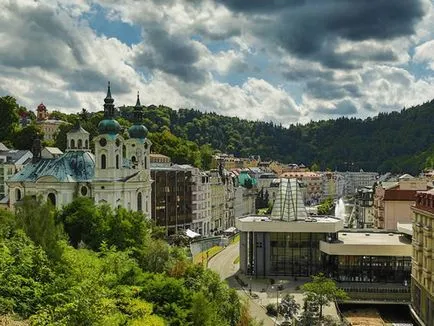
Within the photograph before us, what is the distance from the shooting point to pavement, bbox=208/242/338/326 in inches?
2244

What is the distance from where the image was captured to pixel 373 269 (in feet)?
226

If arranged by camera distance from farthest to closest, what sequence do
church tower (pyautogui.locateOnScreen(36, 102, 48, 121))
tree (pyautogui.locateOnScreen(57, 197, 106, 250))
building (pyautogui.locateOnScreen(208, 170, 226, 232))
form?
church tower (pyautogui.locateOnScreen(36, 102, 48, 121)) → building (pyautogui.locateOnScreen(208, 170, 226, 232)) → tree (pyautogui.locateOnScreen(57, 197, 106, 250))

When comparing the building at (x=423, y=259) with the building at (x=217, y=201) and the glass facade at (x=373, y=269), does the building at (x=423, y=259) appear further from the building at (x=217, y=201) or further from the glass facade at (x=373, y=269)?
the building at (x=217, y=201)

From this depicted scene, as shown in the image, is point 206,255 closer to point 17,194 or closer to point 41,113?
point 17,194

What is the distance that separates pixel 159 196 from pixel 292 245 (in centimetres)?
3072

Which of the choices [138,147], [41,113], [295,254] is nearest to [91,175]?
[138,147]

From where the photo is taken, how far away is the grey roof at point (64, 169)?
77188 mm

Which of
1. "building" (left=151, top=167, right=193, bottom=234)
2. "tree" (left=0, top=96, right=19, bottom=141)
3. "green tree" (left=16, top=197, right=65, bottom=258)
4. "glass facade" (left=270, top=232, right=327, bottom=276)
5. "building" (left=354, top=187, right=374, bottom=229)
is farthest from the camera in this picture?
"building" (left=354, top=187, right=374, bottom=229)

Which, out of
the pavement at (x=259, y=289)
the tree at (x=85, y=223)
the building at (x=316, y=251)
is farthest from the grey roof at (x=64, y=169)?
the building at (x=316, y=251)

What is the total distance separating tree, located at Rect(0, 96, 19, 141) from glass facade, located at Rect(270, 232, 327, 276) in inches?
2520

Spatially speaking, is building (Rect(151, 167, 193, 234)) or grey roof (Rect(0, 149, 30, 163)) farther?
grey roof (Rect(0, 149, 30, 163))

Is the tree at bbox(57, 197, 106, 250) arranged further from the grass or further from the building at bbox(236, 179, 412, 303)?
the grass

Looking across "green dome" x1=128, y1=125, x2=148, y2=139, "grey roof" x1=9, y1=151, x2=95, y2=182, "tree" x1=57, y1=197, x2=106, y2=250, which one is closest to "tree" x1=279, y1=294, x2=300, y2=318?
"tree" x1=57, y1=197, x2=106, y2=250

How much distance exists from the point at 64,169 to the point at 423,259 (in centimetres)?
4415
